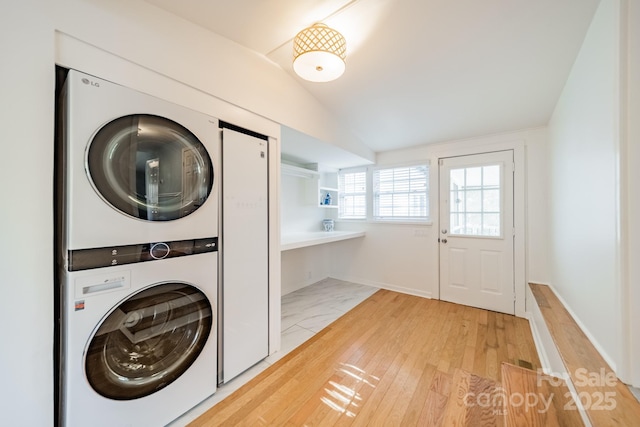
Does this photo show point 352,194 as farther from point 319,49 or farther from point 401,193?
point 319,49

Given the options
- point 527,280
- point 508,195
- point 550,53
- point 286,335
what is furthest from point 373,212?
point 550,53

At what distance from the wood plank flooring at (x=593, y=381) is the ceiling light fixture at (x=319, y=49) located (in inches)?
83.9

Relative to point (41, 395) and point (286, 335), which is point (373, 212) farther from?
point (41, 395)

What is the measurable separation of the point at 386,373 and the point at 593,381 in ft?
3.68

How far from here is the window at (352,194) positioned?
13.1 ft

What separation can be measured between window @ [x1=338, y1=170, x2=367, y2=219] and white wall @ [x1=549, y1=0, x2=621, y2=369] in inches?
94.9

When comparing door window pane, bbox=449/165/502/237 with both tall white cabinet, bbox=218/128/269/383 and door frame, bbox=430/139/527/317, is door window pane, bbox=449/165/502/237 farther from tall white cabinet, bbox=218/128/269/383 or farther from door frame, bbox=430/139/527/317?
tall white cabinet, bbox=218/128/269/383

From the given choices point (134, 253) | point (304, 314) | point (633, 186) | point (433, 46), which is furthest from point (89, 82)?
point (304, 314)

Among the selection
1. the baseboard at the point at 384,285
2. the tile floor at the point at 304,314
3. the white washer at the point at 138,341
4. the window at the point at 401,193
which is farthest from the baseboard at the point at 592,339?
the white washer at the point at 138,341

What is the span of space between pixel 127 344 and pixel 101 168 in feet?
2.89

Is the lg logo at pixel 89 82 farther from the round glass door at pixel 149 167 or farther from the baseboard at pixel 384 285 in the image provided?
the baseboard at pixel 384 285

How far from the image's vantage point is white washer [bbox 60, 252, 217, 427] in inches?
39.5

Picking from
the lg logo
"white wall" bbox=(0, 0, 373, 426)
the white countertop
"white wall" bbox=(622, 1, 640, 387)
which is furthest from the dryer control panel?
"white wall" bbox=(622, 1, 640, 387)

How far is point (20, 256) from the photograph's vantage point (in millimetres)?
928
